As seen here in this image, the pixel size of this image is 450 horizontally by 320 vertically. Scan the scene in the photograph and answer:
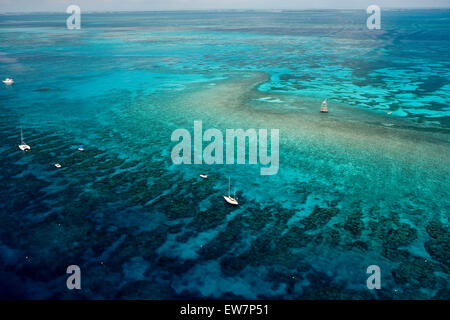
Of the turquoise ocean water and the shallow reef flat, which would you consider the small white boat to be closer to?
the turquoise ocean water

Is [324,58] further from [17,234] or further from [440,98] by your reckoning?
[17,234]

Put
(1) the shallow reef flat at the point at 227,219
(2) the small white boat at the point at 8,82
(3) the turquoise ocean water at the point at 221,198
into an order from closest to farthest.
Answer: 1. (1) the shallow reef flat at the point at 227,219
2. (3) the turquoise ocean water at the point at 221,198
3. (2) the small white boat at the point at 8,82

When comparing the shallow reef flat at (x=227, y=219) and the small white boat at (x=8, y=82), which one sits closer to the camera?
the shallow reef flat at (x=227, y=219)

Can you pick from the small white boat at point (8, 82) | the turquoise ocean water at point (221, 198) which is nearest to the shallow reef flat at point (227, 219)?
the turquoise ocean water at point (221, 198)

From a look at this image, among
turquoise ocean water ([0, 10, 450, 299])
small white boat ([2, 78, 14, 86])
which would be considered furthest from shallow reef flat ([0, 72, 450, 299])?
small white boat ([2, 78, 14, 86])

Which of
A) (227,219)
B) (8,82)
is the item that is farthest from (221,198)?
(8,82)

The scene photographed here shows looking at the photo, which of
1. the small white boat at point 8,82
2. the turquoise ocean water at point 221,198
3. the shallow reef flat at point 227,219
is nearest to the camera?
the shallow reef flat at point 227,219

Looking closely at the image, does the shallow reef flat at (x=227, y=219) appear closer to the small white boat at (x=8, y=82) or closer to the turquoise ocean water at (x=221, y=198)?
the turquoise ocean water at (x=221, y=198)
